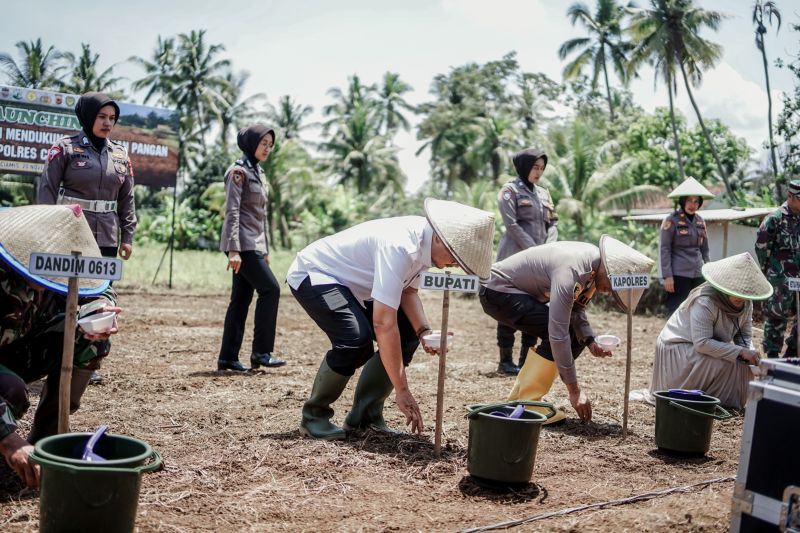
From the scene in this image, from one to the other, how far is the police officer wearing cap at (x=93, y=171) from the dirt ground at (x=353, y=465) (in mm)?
1220

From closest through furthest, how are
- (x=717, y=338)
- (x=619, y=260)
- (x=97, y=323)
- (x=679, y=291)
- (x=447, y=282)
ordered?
(x=97, y=323), (x=447, y=282), (x=619, y=260), (x=717, y=338), (x=679, y=291)

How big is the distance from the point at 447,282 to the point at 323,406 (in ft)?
3.33

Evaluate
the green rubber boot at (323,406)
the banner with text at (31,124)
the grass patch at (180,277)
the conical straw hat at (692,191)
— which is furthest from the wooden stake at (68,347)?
the grass patch at (180,277)

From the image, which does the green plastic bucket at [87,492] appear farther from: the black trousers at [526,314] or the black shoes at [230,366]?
the black shoes at [230,366]

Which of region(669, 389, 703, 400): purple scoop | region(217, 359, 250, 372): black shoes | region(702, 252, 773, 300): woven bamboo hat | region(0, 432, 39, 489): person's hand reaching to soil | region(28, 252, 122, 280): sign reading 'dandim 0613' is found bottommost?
region(217, 359, 250, 372): black shoes

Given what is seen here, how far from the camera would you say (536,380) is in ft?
16.1

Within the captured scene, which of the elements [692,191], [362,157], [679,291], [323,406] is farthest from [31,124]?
[362,157]

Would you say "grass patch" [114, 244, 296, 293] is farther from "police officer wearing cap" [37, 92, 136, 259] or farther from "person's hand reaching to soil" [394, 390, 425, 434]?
"person's hand reaching to soil" [394, 390, 425, 434]

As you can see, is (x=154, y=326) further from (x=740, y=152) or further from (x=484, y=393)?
(x=740, y=152)

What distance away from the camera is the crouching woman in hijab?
5.18 meters

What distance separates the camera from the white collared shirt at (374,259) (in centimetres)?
381

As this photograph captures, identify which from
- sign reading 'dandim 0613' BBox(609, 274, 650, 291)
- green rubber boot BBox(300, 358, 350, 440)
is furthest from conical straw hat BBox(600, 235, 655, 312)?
green rubber boot BBox(300, 358, 350, 440)

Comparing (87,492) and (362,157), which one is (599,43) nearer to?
(362,157)

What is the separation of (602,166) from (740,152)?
31.1ft
